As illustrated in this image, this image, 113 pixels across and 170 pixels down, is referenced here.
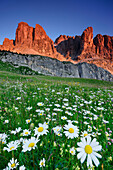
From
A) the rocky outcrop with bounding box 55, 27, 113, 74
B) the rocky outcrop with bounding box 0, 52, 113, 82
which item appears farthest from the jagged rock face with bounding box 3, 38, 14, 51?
the rocky outcrop with bounding box 0, 52, 113, 82

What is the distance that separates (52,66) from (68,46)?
13130cm

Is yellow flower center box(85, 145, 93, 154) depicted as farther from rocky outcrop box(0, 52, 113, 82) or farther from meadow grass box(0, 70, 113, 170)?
rocky outcrop box(0, 52, 113, 82)

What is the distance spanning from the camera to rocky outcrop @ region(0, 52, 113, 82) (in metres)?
37.3

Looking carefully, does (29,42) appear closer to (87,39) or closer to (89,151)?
(87,39)

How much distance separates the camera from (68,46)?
166 m

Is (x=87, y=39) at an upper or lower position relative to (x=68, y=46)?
upper

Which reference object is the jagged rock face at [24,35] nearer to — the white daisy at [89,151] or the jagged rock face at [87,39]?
the jagged rock face at [87,39]

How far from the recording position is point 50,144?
5.22ft

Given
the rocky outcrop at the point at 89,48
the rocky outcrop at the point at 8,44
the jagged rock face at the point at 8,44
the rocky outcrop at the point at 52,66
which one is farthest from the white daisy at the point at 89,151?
the rocky outcrop at the point at 89,48

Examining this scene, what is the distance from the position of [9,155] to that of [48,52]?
14016cm

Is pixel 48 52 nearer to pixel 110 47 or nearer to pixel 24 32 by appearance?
pixel 24 32

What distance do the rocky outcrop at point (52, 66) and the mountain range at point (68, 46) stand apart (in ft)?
191

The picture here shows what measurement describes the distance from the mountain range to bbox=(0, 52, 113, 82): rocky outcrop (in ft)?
191

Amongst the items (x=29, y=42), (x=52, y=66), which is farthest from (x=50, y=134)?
(x=29, y=42)
